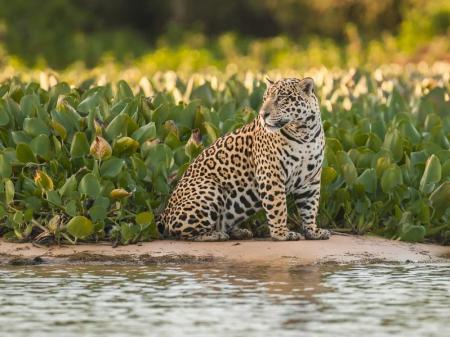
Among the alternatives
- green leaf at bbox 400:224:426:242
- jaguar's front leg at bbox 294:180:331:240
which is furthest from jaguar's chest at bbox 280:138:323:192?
green leaf at bbox 400:224:426:242

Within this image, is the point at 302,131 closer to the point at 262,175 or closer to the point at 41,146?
the point at 262,175

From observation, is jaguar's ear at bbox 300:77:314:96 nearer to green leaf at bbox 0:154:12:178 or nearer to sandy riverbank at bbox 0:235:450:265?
sandy riverbank at bbox 0:235:450:265

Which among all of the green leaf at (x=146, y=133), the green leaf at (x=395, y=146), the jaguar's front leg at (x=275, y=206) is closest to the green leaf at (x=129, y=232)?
the jaguar's front leg at (x=275, y=206)

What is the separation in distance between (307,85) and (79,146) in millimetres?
1900

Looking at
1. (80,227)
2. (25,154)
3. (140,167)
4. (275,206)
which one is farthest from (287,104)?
(25,154)

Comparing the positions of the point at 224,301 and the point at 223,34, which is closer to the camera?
the point at 224,301

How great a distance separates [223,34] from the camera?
5728 cm

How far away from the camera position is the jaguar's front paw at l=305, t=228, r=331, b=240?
1127 centimetres

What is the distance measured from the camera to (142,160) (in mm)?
11773

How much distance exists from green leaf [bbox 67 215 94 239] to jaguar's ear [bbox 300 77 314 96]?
182 cm

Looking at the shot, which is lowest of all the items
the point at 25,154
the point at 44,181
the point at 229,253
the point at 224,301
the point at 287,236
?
the point at 224,301

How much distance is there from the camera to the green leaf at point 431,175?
1169 cm

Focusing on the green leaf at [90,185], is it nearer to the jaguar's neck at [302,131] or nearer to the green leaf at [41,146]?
the green leaf at [41,146]

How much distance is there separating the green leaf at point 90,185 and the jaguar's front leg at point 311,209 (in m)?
1.48
